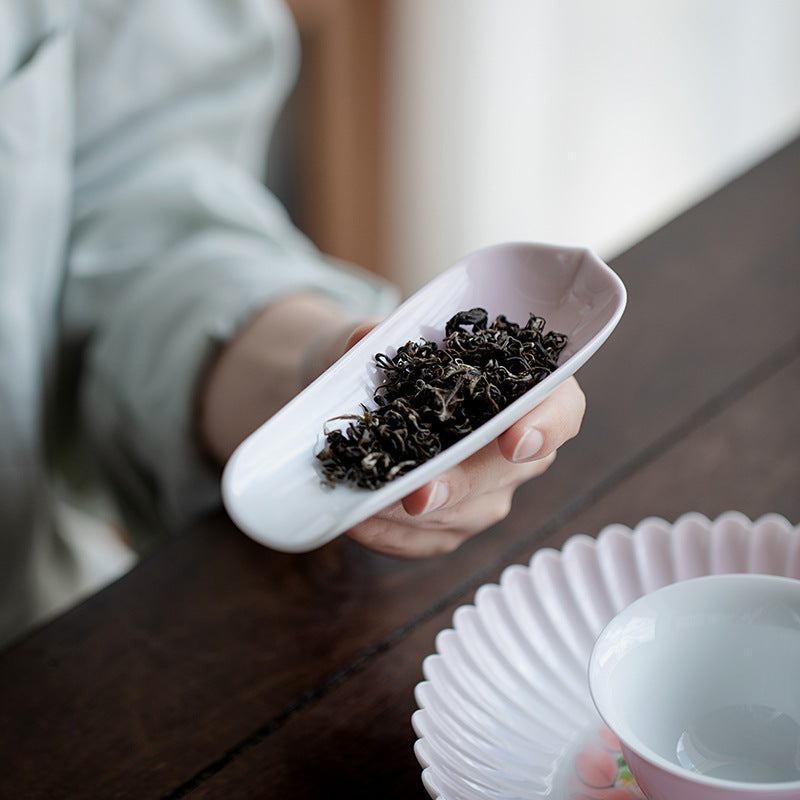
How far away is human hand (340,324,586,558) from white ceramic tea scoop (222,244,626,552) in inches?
0.5

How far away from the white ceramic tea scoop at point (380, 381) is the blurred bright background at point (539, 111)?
1423mm

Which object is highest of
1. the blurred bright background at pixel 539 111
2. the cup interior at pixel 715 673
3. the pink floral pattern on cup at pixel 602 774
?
the cup interior at pixel 715 673

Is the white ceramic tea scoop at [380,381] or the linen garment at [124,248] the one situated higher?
the white ceramic tea scoop at [380,381]

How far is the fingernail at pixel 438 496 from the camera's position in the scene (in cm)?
41

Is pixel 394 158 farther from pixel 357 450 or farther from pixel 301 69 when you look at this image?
pixel 357 450

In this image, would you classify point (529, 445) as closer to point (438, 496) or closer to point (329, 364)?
point (438, 496)

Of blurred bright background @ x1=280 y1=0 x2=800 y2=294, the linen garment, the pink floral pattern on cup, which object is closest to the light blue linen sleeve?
the linen garment

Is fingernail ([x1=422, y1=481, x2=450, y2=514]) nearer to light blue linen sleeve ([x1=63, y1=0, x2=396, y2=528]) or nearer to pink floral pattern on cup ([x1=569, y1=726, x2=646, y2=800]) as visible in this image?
pink floral pattern on cup ([x1=569, y1=726, x2=646, y2=800])

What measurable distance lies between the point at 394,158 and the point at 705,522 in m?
1.69

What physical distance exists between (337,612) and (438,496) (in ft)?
0.57

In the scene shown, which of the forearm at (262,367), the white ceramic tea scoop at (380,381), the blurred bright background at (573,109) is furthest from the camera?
the blurred bright background at (573,109)

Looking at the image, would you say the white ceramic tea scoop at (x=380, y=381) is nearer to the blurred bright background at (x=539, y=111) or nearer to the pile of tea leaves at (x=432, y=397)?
the pile of tea leaves at (x=432, y=397)

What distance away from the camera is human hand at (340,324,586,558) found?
1.37 feet

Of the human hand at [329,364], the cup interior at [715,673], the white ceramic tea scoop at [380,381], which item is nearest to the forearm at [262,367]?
the human hand at [329,364]
